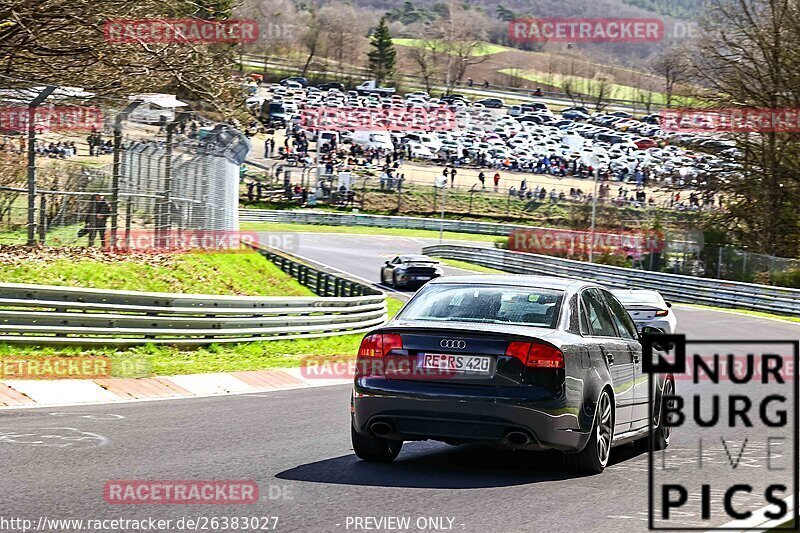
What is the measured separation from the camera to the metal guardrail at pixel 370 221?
64.8 metres

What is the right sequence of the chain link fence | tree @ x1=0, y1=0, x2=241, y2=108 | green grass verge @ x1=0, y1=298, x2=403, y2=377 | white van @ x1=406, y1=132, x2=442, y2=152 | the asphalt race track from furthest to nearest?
white van @ x1=406, y1=132, x2=442, y2=152, tree @ x1=0, y1=0, x2=241, y2=108, the chain link fence, green grass verge @ x1=0, y1=298, x2=403, y2=377, the asphalt race track

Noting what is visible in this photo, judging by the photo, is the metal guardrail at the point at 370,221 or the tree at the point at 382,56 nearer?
the metal guardrail at the point at 370,221

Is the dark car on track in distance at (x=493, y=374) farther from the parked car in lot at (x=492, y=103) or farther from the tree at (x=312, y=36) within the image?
the tree at (x=312, y=36)

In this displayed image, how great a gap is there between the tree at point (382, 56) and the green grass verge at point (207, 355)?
113 m

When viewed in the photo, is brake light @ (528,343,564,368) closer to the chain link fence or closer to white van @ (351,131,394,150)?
the chain link fence

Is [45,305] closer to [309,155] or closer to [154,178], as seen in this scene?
[154,178]

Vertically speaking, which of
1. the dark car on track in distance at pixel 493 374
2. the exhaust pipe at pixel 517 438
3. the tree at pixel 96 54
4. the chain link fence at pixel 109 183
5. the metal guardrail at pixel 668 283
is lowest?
the metal guardrail at pixel 668 283

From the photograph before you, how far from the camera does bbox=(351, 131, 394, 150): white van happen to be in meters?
82.3

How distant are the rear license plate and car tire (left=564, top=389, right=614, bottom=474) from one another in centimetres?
98

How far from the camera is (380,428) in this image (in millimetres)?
8062

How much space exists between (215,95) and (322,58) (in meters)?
128

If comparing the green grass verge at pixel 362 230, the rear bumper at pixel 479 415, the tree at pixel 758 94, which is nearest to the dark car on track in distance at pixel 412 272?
the tree at pixel 758 94

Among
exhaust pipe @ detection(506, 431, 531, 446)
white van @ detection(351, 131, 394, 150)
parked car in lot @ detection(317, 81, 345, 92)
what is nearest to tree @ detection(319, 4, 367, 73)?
parked car in lot @ detection(317, 81, 345, 92)

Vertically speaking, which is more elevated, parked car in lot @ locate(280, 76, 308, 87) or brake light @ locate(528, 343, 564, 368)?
parked car in lot @ locate(280, 76, 308, 87)
